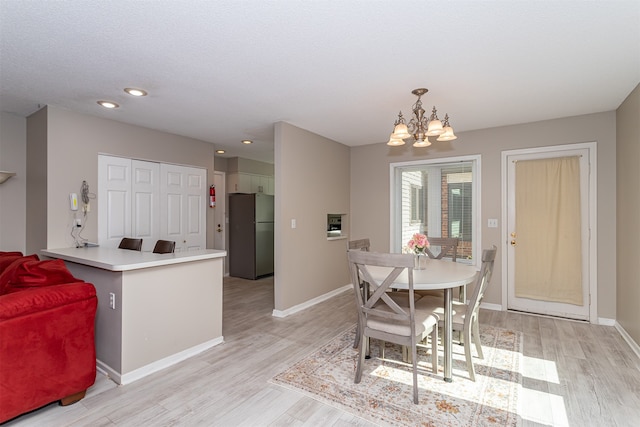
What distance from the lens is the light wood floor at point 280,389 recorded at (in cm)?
195

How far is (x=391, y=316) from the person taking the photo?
7.21ft

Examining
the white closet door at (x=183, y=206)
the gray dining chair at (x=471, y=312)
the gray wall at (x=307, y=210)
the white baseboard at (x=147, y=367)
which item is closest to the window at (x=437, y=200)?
the gray wall at (x=307, y=210)

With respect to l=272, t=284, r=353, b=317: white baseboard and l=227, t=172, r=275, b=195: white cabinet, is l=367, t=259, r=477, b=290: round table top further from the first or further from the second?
l=227, t=172, r=275, b=195: white cabinet

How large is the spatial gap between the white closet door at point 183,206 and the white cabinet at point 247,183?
1.32 metres

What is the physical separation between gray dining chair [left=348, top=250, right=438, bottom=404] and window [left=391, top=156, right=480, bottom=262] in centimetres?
237

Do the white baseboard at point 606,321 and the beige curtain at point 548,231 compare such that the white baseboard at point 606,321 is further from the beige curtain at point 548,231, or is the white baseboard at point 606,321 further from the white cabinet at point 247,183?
the white cabinet at point 247,183

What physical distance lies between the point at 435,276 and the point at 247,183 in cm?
479

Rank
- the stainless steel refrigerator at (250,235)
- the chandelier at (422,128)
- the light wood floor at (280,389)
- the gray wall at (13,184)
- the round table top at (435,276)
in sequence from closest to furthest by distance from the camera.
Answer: the light wood floor at (280,389) → the round table top at (435,276) → the chandelier at (422,128) → the gray wall at (13,184) → the stainless steel refrigerator at (250,235)

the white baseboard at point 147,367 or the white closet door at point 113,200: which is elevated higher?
the white closet door at point 113,200

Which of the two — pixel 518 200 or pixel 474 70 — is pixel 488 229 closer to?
pixel 518 200

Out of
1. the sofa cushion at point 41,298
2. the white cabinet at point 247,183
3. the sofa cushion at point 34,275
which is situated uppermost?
the white cabinet at point 247,183

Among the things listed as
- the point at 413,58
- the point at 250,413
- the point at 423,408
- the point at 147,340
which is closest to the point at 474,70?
the point at 413,58

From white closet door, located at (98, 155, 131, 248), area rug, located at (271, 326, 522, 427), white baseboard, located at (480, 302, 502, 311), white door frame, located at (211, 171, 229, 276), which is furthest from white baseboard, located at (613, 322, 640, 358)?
white door frame, located at (211, 171, 229, 276)

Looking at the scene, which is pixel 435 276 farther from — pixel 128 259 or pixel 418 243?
pixel 128 259
